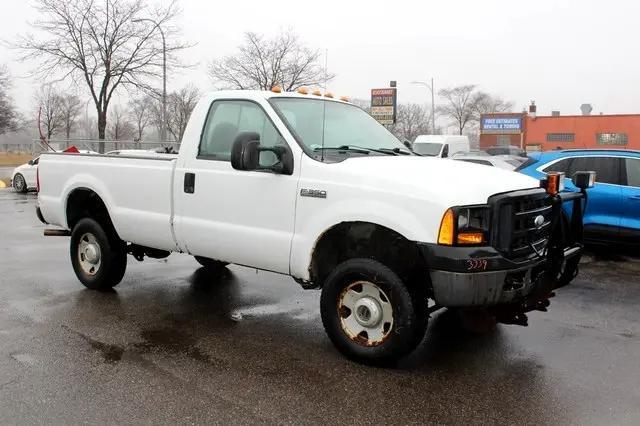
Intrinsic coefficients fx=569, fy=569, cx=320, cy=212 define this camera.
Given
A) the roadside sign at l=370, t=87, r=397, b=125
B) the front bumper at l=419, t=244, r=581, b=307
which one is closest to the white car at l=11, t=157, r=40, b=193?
the front bumper at l=419, t=244, r=581, b=307

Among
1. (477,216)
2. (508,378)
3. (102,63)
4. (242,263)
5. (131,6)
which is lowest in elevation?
(508,378)

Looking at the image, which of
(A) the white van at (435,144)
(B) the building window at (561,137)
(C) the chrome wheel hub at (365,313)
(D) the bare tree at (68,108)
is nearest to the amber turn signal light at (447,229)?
(C) the chrome wheel hub at (365,313)

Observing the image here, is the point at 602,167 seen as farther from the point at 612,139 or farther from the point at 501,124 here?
the point at 501,124

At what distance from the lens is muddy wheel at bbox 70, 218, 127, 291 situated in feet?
20.2

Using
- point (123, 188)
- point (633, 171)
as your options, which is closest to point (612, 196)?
point (633, 171)

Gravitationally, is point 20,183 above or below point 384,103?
below

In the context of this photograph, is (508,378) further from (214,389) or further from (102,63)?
(102,63)

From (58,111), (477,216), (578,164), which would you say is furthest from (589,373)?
(58,111)

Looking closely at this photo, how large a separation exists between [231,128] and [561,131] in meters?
53.4

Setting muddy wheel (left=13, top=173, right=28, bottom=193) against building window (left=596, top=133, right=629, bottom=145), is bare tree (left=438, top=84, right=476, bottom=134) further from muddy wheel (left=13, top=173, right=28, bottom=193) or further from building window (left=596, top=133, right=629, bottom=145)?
muddy wheel (left=13, top=173, right=28, bottom=193)

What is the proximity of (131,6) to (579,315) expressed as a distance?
2690 centimetres

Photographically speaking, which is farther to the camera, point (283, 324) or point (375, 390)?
point (283, 324)

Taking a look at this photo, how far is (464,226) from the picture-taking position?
378 cm

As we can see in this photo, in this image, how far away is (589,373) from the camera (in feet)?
13.8
